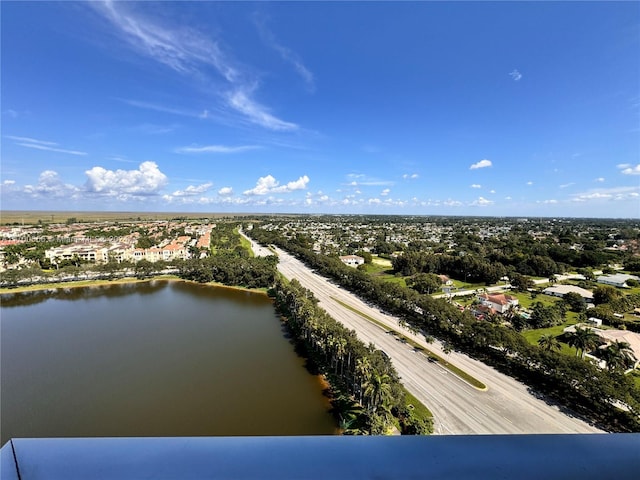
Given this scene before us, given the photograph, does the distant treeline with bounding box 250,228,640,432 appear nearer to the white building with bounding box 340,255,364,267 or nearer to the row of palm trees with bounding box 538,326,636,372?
the row of palm trees with bounding box 538,326,636,372

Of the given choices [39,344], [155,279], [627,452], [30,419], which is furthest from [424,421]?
[155,279]

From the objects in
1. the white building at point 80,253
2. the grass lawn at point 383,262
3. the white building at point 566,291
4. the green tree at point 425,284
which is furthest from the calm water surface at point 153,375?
the white building at point 566,291

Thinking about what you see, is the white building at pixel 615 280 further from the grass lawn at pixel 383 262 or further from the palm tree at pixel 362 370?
the palm tree at pixel 362 370

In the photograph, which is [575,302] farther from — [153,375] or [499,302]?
[153,375]

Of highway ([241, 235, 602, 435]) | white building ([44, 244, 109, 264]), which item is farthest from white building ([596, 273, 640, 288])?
white building ([44, 244, 109, 264])

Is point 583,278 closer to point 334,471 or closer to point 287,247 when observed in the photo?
point 287,247

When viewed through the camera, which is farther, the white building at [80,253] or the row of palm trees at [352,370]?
the white building at [80,253]
